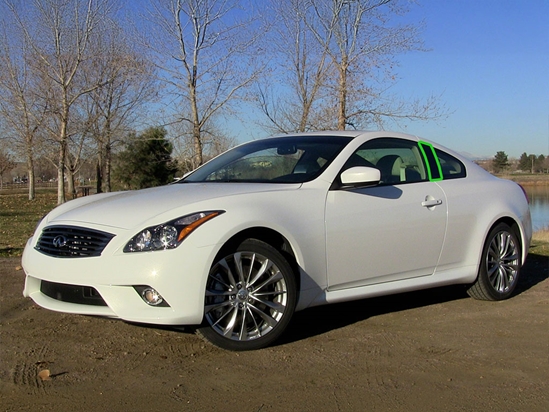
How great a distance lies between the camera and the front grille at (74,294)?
383 cm

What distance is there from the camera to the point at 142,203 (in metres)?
4.14

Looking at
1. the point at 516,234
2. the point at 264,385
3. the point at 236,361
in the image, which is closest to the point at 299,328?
the point at 236,361

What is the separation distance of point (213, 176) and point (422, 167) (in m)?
1.87

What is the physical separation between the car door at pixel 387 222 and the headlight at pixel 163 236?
3.63 feet

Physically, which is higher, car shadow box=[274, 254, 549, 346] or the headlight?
the headlight

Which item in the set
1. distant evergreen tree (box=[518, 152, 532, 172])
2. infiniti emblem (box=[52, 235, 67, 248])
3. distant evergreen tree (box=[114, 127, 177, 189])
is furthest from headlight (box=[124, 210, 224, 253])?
distant evergreen tree (box=[518, 152, 532, 172])

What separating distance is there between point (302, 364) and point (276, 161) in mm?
2005

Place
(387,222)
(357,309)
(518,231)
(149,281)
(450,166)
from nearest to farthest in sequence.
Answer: (149,281), (387,222), (357,309), (450,166), (518,231)

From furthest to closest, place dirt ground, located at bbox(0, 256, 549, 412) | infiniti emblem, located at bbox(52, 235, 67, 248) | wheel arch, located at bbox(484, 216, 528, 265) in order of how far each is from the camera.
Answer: wheel arch, located at bbox(484, 216, 528, 265) < infiniti emblem, located at bbox(52, 235, 67, 248) < dirt ground, located at bbox(0, 256, 549, 412)

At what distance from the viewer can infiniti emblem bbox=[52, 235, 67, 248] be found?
157 inches

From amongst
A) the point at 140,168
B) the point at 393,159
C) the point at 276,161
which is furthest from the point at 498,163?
the point at 140,168

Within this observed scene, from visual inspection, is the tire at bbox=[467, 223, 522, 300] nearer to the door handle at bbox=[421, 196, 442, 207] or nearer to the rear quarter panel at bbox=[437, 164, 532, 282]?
the rear quarter panel at bbox=[437, 164, 532, 282]

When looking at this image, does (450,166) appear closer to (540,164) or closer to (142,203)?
(142,203)

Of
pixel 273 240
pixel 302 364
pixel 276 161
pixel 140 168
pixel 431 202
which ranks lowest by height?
pixel 302 364
